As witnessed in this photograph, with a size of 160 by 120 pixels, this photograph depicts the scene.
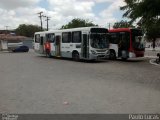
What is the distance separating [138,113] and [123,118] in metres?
0.68

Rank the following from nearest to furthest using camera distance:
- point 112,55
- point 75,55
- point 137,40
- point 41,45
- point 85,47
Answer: point 85,47
point 137,40
point 75,55
point 112,55
point 41,45

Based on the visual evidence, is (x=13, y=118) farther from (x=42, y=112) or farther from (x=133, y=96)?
(x=133, y=96)

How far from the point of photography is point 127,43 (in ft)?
91.6

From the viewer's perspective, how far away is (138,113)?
8.38m

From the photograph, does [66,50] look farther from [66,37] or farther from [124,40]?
[124,40]

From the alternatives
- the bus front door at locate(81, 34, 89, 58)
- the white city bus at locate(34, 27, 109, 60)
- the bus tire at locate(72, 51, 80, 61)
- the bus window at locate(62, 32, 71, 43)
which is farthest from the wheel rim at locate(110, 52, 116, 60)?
the bus window at locate(62, 32, 71, 43)

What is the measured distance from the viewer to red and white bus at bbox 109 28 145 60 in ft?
90.8

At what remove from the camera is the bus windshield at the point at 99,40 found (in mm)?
26516

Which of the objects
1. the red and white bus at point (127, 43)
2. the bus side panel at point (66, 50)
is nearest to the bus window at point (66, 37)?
the bus side panel at point (66, 50)

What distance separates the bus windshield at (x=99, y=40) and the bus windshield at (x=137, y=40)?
232 centimetres

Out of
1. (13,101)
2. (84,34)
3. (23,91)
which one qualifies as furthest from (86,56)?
(13,101)

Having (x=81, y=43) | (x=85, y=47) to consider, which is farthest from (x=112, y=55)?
(x=81, y=43)

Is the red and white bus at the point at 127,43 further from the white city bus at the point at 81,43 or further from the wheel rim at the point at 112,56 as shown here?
the white city bus at the point at 81,43

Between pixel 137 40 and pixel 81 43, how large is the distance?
479 cm
